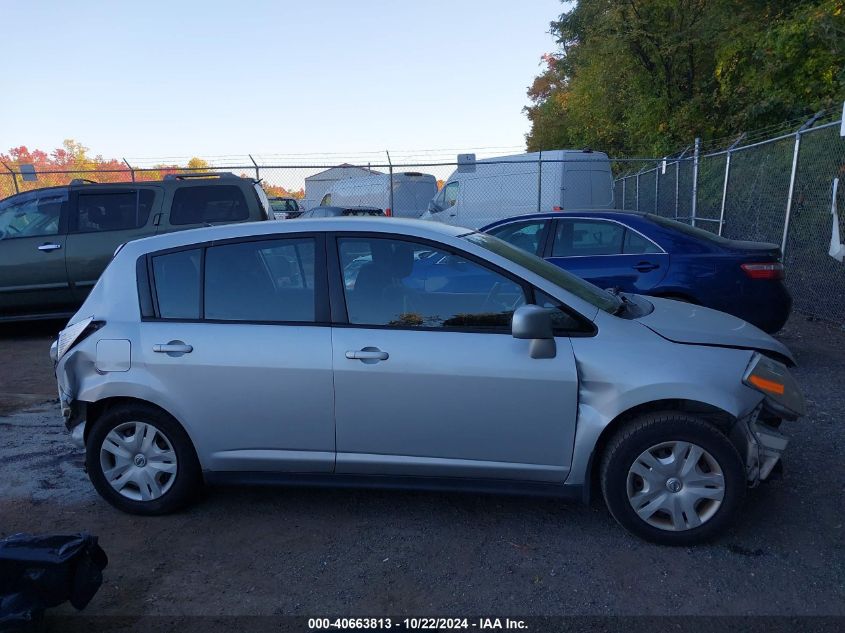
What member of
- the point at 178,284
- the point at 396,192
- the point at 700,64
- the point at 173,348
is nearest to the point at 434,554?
the point at 173,348

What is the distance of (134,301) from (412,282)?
161 centimetres

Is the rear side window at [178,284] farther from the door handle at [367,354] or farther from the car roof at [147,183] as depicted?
the car roof at [147,183]

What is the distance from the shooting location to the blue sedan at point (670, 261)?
6289mm

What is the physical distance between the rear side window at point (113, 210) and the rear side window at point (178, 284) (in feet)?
18.1

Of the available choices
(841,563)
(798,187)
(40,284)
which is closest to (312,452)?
(841,563)

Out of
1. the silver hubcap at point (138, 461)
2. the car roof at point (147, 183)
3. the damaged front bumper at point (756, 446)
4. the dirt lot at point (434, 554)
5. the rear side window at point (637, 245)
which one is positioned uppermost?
the car roof at point (147, 183)

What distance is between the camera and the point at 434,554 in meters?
3.40

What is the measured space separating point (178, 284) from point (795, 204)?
30.8ft

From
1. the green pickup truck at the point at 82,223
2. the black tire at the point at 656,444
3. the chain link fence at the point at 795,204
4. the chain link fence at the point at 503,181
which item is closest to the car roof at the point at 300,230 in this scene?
the black tire at the point at 656,444

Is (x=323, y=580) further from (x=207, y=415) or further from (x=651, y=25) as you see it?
(x=651, y=25)

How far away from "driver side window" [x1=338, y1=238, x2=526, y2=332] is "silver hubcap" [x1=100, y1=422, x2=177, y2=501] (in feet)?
4.36

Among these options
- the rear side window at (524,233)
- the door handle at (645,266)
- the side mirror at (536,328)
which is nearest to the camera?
the side mirror at (536,328)

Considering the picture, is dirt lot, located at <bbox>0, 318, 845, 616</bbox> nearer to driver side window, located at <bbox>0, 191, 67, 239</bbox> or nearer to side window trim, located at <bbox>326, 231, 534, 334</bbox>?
side window trim, located at <bbox>326, 231, 534, 334</bbox>

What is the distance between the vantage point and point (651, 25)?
2092 cm
